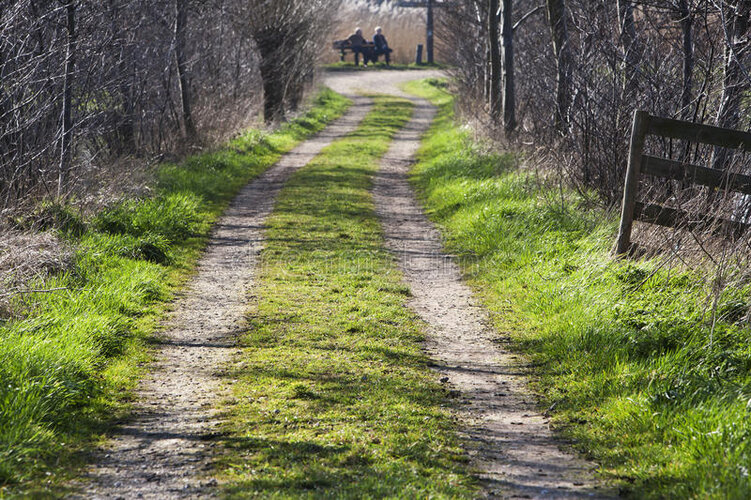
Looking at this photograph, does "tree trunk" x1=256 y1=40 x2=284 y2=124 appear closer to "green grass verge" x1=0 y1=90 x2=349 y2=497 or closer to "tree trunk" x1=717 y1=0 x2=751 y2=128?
"green grass verge" x1=0 y1=90 x2=349 y2=497

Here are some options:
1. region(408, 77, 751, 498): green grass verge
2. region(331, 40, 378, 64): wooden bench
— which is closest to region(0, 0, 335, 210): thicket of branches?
region(408, 77, 751, 498): green grass verge

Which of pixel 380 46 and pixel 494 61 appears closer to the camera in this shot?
pixel 494 61

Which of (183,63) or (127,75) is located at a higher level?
(183,63)

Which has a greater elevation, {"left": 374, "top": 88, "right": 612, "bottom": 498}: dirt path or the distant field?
the distant field

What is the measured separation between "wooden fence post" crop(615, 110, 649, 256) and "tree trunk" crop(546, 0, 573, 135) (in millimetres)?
2575

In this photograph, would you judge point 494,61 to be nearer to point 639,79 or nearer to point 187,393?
point 639,79

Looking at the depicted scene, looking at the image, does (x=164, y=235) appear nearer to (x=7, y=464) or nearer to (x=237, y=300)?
(x=237, y=300)

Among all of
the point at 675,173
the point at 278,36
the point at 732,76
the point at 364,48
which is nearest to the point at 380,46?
the point at 364,48

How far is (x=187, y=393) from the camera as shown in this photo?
16.6 feet

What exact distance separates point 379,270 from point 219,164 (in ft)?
24.6

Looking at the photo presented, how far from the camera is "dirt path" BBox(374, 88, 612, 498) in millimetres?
3947

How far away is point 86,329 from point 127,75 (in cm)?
654

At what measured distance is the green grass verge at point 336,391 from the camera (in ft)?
12.9

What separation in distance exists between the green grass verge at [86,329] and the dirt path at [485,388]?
7.83 ft
